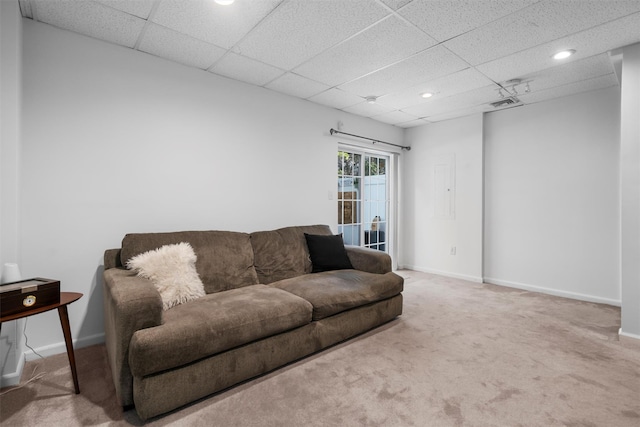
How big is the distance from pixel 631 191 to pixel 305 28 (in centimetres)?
300

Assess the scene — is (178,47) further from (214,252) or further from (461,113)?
(461,113)

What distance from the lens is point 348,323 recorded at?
8.41 feet

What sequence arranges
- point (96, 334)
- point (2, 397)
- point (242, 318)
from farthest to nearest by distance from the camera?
point (96, 334), point (242, 318), point (2, 397)

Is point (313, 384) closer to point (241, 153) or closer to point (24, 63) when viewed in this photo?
point (241, 153)

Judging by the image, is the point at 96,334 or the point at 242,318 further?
the point at 96,334

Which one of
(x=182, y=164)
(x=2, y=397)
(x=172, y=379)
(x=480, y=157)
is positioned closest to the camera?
(x=172, y=379)

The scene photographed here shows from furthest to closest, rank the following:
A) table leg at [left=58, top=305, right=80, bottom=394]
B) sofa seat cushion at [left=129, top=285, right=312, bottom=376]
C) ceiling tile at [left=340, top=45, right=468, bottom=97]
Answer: ceiling tile at [left=340, top=45, right=468, bottom=97]
table leg at [left=58, top=305, right=80, bottom=394]
sofa seat cushion at [left=129, top=285, right=312, bottom=376]

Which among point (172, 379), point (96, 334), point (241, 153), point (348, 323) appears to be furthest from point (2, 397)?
point (241, 153)

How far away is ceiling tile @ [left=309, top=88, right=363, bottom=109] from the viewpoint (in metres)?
3.73

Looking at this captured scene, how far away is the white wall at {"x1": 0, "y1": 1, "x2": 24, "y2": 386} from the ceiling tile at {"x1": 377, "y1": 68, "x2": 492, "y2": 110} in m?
3.37

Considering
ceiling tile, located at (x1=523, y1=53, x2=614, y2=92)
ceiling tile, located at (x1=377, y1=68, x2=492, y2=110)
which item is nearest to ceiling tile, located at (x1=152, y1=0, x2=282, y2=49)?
ceiling tile, located at (x1=377, y1=68, x2=492, y2=110)

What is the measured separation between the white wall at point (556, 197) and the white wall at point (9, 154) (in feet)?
16.9

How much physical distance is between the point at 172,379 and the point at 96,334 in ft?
4.54

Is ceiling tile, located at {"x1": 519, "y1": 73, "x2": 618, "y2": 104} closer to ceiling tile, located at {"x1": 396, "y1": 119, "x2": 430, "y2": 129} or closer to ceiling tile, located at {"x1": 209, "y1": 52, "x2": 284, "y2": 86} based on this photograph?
ceiling tile, located at {"x1": 396, "y1": 119, "x2": 430, "y2": 129}
